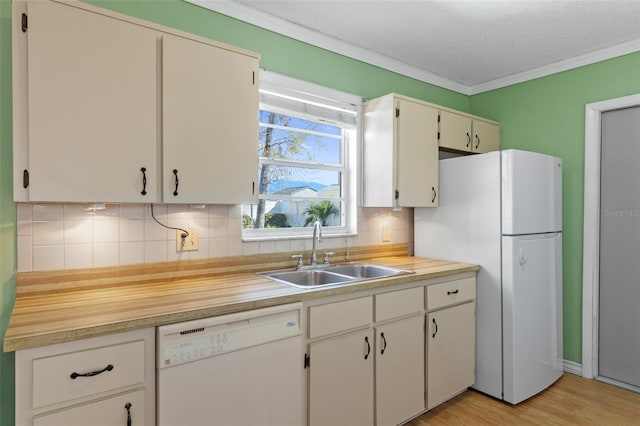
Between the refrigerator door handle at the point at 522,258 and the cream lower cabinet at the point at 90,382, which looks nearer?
the cream lower cabinet at the point at 90,382

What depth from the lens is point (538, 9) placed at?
234cm

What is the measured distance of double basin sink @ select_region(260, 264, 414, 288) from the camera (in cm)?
236

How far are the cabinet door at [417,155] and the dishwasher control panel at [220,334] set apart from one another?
138cm

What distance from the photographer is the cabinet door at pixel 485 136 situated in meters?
3.32

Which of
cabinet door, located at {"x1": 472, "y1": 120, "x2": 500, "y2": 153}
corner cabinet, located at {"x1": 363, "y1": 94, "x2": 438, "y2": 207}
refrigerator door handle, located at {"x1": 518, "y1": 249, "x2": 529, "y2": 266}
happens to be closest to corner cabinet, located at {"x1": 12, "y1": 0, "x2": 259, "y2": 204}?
corner cabinet, located at {"x1": 363, "y1": 94, "x2": 438, "y2": 207}

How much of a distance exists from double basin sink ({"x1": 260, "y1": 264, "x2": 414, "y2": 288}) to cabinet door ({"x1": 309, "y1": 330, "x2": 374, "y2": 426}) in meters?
0.40

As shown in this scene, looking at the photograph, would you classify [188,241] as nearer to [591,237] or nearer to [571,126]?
[591,237]

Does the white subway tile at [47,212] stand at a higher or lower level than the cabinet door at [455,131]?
lower

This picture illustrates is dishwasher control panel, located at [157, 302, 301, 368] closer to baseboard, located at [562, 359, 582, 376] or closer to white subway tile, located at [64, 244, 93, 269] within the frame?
white subway tile, located at [64, 244, 93, 269]

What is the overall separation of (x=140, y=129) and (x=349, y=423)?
1802 millimetres

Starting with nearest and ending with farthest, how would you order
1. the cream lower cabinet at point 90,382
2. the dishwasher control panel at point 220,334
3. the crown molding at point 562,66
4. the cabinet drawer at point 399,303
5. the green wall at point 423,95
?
the cream lower cabinet at point 90,382 < the dishwasher control panel at point 220,334 < the green wall at point 423,95 < the cabinet drawer at point 399,303 < the crown molding at point 562,66

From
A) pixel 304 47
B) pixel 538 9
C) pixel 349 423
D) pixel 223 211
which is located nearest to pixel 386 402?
pixel 349 423

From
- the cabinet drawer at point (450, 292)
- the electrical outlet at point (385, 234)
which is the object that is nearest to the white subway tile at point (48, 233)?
the cabinet drawer at point (450, 292)

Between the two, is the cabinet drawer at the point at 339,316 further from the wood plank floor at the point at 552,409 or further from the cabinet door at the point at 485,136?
the cabinet door at the point at 485,136
